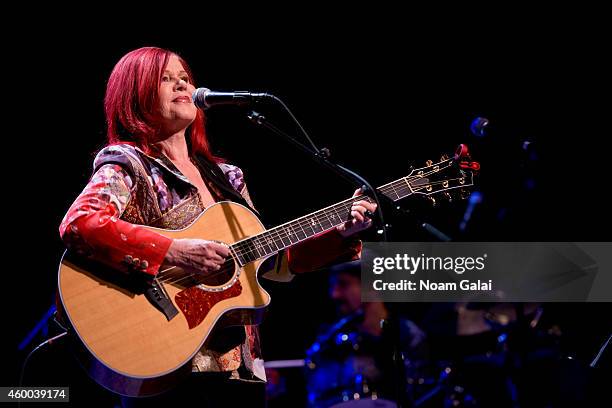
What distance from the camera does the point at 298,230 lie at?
2.94m

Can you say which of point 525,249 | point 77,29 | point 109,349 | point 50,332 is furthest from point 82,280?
point 525,249

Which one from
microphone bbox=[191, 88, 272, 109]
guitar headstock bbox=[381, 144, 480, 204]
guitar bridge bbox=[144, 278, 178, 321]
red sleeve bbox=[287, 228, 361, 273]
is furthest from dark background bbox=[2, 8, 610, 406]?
guitar bridge bbox=[144, 278, 178, 321]

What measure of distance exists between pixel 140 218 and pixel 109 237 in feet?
0.84

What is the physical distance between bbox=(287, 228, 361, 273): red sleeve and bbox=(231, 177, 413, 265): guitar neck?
62 mm

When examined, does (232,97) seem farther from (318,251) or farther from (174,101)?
(318,251)

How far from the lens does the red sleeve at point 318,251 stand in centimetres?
302

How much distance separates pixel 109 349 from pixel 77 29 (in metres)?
3.26

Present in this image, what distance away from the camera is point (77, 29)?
481 cm

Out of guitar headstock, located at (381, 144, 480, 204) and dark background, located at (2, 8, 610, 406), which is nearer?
guitar headstock, located at (381, 144, 480, 204)

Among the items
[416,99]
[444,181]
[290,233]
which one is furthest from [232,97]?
[416,99]

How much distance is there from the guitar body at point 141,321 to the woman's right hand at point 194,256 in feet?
0.31

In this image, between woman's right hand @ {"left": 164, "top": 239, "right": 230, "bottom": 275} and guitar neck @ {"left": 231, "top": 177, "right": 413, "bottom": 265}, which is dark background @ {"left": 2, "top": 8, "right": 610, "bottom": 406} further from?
woman's right hand @ {"left": 164, "top": 239, "right": 230, "bottom": 275}

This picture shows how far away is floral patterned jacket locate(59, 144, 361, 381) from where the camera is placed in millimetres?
2424

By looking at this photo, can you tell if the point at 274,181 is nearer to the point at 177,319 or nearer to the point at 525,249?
the point at 525,249
